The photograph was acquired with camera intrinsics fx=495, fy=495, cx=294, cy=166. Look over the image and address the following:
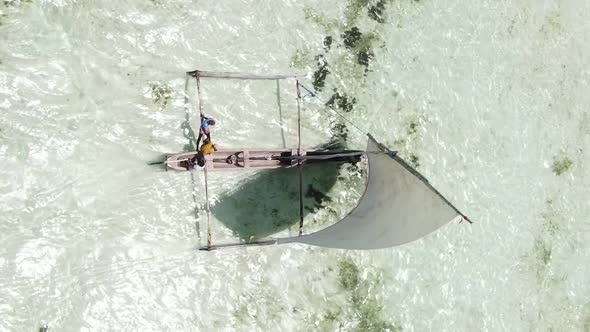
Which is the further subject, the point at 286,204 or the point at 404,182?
the point at 286,204

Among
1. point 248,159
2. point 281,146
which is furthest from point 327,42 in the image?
point 248,159

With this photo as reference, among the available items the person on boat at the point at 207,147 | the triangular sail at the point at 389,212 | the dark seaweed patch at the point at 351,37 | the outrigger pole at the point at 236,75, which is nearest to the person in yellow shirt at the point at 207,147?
the person on boat at the point at 207,147

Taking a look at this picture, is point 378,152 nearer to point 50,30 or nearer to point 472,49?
point 472,49

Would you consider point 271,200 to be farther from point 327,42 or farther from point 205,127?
point 327,42

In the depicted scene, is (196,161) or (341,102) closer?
(196,161)

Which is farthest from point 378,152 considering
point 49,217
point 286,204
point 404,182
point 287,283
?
point 49,217

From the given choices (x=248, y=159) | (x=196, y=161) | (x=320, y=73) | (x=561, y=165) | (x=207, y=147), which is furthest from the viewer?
(x=561, y=165)
